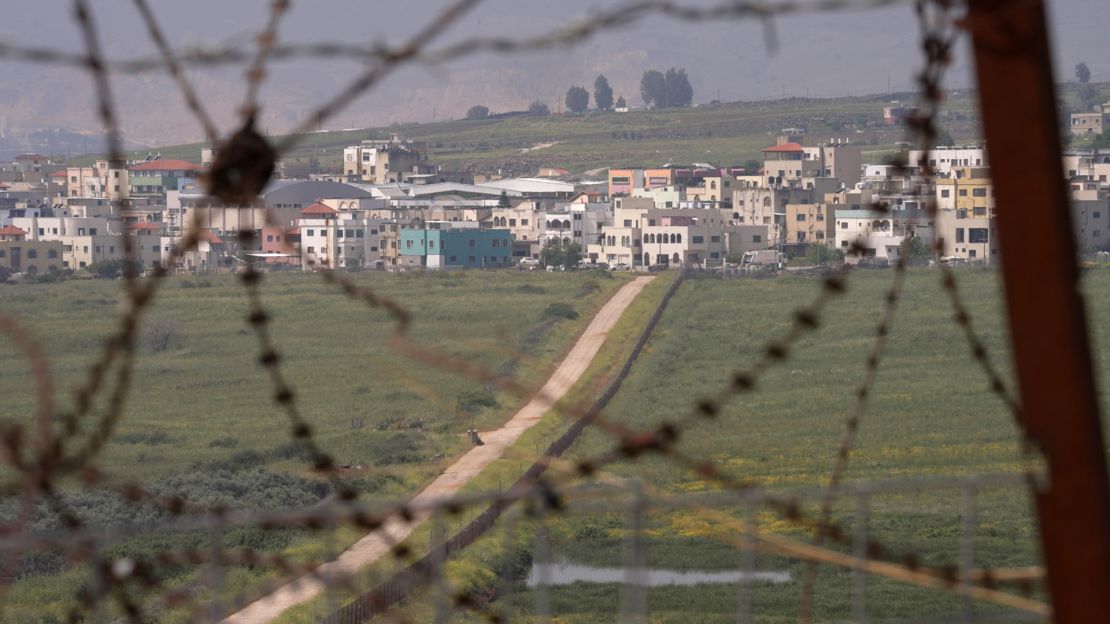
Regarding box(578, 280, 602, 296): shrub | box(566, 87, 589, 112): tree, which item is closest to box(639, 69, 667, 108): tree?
box(566, 87, 589, 112): tree

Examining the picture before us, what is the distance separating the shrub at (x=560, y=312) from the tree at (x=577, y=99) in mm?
99548

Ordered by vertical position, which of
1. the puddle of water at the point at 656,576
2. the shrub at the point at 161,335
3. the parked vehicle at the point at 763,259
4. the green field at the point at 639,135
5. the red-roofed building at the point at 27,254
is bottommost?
the puddle of water at the point at 656,576

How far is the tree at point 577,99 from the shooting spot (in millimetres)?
136875

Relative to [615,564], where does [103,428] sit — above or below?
above

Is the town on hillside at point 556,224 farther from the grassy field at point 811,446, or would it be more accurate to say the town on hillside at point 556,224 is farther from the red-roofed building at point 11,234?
the grassy field at point 811,446

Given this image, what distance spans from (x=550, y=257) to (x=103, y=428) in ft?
177

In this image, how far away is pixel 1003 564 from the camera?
1279 centimetres

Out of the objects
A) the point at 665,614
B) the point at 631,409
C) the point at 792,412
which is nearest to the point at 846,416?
the point at 792,412

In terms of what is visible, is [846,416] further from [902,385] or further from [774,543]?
[774,543]

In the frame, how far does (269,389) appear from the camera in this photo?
2775 cm

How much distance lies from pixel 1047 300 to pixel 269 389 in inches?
1053

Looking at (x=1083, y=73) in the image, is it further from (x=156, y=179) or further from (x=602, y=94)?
(x=156, y=179)

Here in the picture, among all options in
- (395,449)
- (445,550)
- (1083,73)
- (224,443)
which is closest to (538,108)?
(1083,73)

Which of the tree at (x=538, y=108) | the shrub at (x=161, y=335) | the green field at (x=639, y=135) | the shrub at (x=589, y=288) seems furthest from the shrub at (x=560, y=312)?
the tree at (x=538, y=108)
